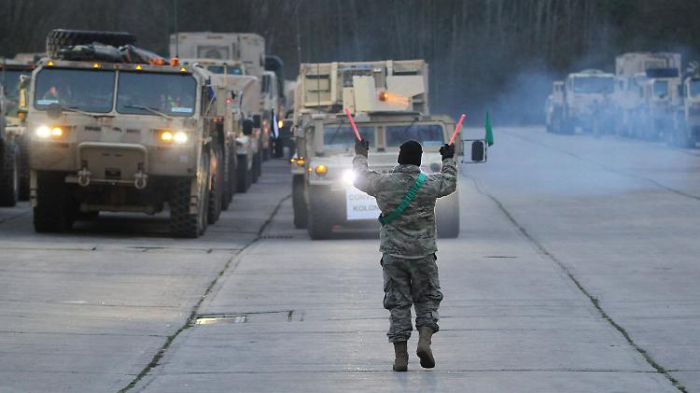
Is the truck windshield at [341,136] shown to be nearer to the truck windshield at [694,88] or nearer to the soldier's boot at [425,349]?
the soldier's boot at [425,349]

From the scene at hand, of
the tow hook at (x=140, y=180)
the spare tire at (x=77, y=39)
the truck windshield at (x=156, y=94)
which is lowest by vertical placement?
the tow hook at (x=140, y=180)

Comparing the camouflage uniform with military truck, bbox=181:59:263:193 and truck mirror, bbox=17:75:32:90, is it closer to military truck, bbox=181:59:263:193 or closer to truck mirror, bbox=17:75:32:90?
truck mirror, bbox=17:75:32:90

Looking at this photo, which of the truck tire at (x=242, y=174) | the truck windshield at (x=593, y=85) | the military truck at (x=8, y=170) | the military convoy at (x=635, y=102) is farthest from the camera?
the truck windshield at (x=593, y=85)

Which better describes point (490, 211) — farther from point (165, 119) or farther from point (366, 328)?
point (366, 328)

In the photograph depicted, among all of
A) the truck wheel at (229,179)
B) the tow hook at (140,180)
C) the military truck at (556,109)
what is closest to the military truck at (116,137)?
the tow hook at (140,180)

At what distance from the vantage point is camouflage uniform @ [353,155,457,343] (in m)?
9.33

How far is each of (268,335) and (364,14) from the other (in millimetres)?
36370

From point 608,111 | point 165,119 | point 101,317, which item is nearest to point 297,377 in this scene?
point 101,317

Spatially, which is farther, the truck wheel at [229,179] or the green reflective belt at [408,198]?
the truck wheel at [229,179]

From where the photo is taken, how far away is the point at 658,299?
504 inches

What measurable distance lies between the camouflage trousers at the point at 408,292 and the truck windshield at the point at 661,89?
140 feet

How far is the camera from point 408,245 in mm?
9320

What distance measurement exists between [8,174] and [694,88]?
26767 millimetres

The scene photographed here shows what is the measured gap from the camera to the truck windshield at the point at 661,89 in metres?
50.8
